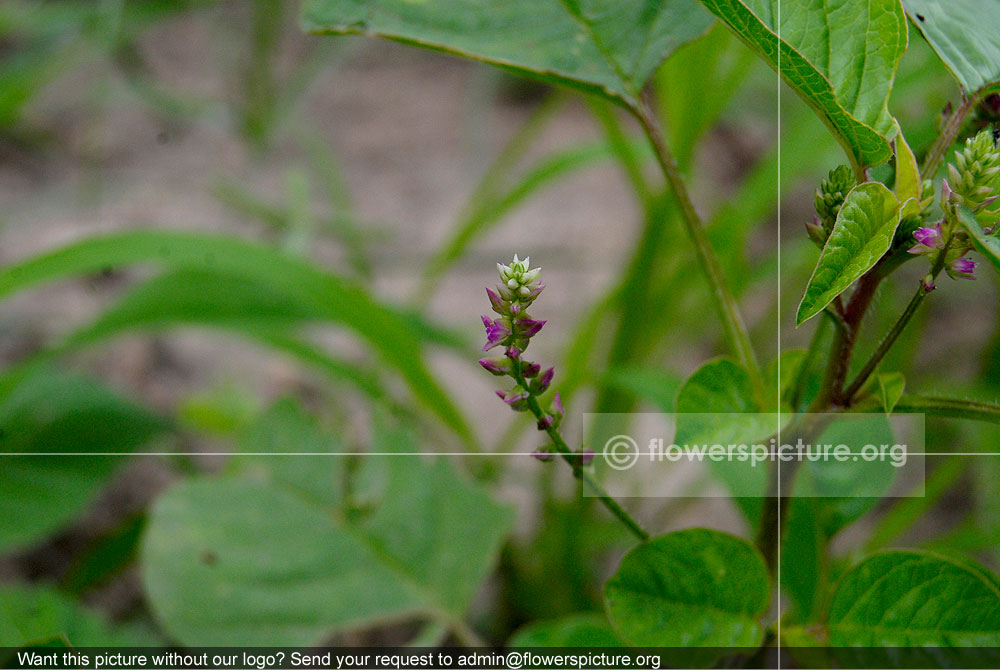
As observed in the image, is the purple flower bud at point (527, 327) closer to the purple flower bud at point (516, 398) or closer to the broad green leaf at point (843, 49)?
the purple flower bud at point (516, 398)

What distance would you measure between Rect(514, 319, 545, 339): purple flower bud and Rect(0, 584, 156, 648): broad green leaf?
38 centimetres

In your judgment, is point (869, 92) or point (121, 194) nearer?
point (869, 92)

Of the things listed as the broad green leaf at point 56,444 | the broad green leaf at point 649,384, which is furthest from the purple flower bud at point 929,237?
the broad green leaf at point 56,444

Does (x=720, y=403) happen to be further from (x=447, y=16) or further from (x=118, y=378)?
(x=118, y=378)

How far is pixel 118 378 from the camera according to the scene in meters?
0.82

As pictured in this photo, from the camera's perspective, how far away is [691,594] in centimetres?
34

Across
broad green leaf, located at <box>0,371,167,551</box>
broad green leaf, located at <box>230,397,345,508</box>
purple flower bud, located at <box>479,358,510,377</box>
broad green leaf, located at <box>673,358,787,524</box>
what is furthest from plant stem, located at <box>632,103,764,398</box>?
broad green leaf, located at <box>0,371,167,551</box>

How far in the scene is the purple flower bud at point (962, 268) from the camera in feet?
0.83

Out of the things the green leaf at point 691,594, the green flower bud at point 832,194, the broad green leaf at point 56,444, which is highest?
the green flower bud at point 832,194

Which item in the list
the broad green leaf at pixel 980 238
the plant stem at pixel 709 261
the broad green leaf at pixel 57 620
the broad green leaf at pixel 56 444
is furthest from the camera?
the broad green leaf at pixel 56 444

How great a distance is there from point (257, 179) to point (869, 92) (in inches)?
40.1

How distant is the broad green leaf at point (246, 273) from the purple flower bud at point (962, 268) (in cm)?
43

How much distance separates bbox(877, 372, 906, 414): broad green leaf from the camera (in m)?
0.29

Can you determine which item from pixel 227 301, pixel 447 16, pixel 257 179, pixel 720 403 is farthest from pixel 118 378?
pixel 720 403
